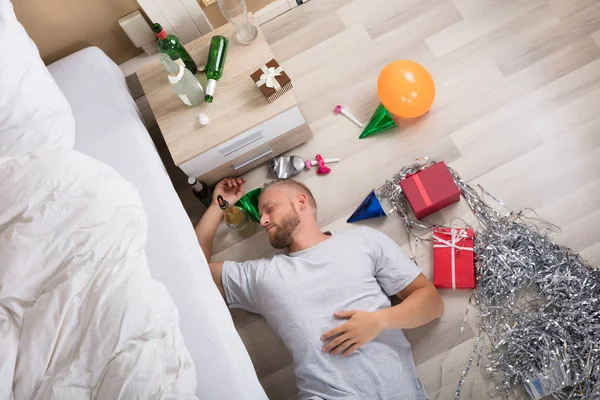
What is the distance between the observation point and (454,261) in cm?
158

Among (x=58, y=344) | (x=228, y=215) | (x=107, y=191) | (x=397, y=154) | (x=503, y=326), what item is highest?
(x=107, y=191)

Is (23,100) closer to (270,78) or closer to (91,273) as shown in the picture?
(91,273)

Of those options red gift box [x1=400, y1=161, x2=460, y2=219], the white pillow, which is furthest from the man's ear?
the white pillow

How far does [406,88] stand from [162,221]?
95 cm

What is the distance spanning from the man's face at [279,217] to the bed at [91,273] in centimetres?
26

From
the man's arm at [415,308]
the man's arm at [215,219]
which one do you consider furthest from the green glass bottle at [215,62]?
the man's arm at [415,308]

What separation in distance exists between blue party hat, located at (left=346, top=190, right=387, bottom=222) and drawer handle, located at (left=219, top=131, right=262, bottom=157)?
0.46 meters

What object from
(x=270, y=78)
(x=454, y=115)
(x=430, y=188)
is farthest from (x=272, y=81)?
(x=454, y=115)

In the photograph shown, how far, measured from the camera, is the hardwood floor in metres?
1.62

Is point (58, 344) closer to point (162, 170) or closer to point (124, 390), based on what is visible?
point (124, 390)

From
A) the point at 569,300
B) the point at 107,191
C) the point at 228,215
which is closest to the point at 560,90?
the point at 569,300

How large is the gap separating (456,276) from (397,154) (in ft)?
1.67

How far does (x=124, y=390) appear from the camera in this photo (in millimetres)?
975

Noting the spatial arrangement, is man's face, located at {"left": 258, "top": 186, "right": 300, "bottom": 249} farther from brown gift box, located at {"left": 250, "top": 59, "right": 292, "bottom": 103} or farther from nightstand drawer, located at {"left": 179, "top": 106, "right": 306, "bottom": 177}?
brown gift box, located at {"left": 250, "top": 59, "right": 292, "bottom": 103}
